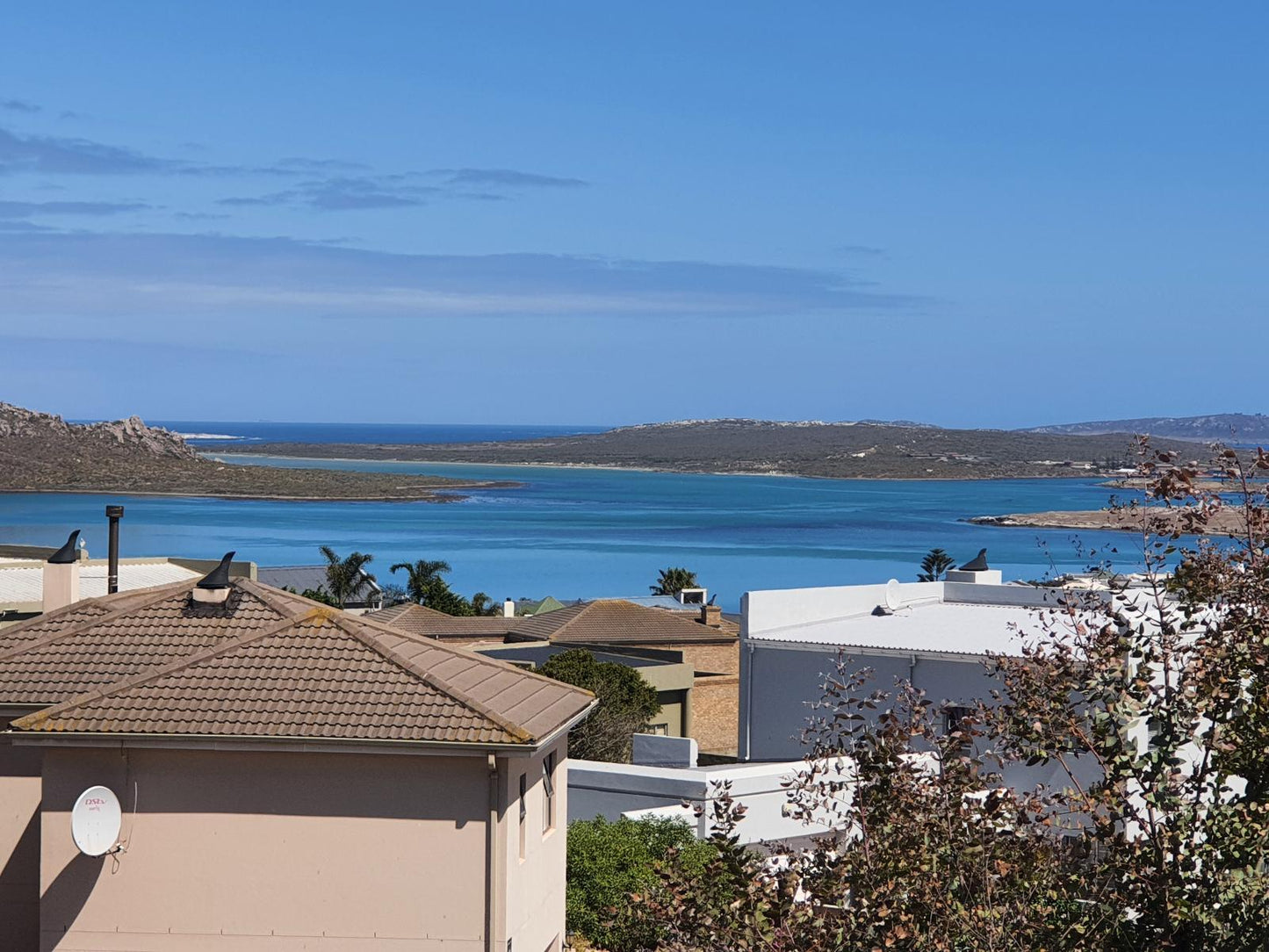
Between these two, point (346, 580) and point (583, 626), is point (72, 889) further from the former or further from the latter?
point (346, 580)

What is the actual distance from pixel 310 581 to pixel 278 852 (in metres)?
65.5

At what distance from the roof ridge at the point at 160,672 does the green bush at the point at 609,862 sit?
14.2ft

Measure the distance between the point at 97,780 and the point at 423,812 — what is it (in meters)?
2.60

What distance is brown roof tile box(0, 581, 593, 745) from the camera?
1234cm

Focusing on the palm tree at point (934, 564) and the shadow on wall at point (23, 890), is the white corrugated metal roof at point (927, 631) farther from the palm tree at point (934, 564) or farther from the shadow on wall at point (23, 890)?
the palm tree at point (934, 564)

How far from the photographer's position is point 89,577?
37.1 metres

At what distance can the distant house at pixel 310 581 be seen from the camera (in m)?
71.4

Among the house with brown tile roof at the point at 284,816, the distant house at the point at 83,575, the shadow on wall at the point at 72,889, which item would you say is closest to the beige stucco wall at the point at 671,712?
the distant house at the point at 83,575

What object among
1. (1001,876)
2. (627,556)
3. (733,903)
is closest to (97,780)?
(733,903)

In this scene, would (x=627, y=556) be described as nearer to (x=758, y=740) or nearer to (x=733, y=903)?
(x=758, y=740)

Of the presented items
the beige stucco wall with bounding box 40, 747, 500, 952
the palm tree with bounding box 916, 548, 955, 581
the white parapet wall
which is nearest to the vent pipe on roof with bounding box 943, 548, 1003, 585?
the white parapet wall

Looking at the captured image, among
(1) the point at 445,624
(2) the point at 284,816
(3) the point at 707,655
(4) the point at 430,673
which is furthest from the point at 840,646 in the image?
(1) the point at 445,624

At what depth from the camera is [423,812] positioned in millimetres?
12312

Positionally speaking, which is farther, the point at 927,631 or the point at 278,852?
the point at 927,631
